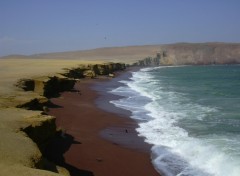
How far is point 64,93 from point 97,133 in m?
11.9

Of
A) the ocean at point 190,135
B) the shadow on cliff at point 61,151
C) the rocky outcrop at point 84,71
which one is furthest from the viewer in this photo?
the rocky outcrop at point 84,71

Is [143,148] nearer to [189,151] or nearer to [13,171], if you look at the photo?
[189,151]

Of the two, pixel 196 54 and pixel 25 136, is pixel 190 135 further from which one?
pixel 196 54

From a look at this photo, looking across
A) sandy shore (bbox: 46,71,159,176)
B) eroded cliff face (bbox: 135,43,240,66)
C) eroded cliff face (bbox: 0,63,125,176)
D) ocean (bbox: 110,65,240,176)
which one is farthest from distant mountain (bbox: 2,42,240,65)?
eroded cliff face (bbox: 0,63,125,176)

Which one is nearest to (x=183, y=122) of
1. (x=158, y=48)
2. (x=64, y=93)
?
(x=64, y=93)

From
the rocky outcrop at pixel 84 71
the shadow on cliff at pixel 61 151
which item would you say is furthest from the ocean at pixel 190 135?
the rocky outcrop at pixel 84 71

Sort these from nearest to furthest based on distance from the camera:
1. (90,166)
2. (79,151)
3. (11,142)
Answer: (11,142) < (90,166) < (79,151)

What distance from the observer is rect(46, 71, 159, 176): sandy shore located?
40.1 feet

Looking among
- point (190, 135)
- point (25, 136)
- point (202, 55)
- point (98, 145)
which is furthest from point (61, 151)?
point (202, 55)

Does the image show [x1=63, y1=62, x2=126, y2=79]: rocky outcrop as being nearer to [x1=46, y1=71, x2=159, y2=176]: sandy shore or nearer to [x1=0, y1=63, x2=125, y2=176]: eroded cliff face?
[x1=46, y1=71, x2=159, y2=176]: sandy shore

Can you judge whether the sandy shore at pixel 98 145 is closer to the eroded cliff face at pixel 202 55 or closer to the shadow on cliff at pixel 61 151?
the shadow on cliff at pixel 61 151

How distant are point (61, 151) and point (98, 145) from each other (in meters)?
2.15

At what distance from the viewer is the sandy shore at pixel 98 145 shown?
12.2 metres

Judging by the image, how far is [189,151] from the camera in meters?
14.1
